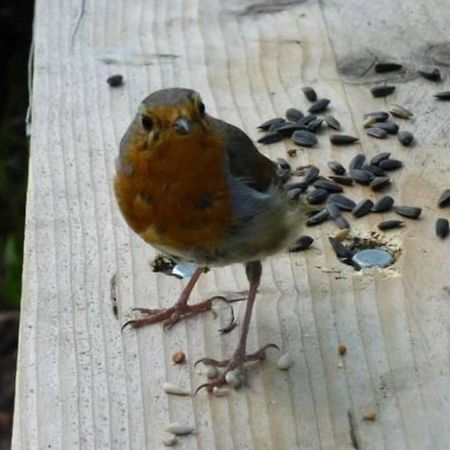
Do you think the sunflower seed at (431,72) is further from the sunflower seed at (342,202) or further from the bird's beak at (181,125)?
the bird's beak at (181,125)

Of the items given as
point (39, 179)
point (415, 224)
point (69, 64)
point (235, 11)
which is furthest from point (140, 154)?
point (235, 11)

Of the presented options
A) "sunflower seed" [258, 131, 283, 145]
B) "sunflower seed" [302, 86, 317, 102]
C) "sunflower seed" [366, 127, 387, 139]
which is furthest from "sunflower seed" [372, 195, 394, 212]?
"sunflower seed" [302, 86, 317, 102]

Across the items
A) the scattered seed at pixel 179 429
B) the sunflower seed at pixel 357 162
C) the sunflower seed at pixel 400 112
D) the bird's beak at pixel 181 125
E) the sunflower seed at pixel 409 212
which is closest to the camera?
the scattered seed at pixel 179 429

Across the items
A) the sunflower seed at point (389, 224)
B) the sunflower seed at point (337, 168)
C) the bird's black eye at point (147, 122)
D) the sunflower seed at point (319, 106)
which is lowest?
the sunflower seed at point (319, 106)

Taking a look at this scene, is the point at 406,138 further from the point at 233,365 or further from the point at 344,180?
the point at 233,365

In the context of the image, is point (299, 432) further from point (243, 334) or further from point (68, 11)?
point (68, 11)

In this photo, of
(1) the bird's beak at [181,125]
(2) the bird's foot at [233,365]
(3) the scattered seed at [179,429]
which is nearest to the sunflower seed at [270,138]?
(1) the bird's beak at [181,125]
